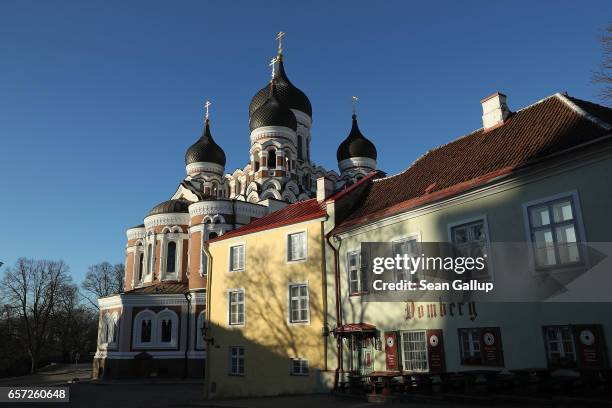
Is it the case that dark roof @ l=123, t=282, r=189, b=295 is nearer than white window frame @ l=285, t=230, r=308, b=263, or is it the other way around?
white window frame @ l=285, t=230, r=308, b=263

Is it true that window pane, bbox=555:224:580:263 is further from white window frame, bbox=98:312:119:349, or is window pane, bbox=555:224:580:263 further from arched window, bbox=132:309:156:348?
white window frame, bbox=98:312:119:349

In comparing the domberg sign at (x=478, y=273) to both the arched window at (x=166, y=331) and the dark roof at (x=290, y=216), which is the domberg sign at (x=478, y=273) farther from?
the arched window at (x=166, y=331)

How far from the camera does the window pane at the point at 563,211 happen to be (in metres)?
12.3

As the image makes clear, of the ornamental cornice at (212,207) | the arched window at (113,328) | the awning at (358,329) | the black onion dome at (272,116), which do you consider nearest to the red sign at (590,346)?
the awning at (358,329)

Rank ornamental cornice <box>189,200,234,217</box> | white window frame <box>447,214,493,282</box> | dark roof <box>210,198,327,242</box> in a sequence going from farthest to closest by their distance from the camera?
ornamental cornice <box>189,200,234,217</box>, dark roof <box>210,198,327,242</box>, white window frame <box>447,214,493,282</box>

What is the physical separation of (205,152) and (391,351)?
38.9 m

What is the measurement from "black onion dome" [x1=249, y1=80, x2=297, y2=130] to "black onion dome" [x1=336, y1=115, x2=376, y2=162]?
10.1m

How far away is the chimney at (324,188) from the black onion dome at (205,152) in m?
30.7

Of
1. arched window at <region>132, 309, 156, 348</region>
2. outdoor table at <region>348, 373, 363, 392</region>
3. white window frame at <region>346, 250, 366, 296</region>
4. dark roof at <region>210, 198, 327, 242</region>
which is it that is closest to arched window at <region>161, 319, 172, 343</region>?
arched window at <region>132, 309, 156, 348</region>

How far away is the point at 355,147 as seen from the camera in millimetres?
56781

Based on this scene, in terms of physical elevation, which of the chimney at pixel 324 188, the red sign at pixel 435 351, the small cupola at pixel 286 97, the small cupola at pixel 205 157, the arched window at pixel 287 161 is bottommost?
the red sign at pixel 435 351

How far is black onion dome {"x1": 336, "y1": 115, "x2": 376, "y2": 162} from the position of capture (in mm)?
56688

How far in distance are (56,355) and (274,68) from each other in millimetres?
43591

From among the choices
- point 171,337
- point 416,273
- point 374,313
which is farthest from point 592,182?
point 171,337
